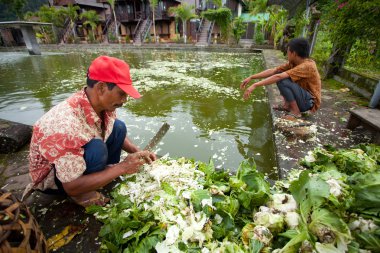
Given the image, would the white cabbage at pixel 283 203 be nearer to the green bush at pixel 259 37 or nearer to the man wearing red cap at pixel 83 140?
the man wearing red cap at pixel 83 140

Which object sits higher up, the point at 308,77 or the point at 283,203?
the point at 308,77

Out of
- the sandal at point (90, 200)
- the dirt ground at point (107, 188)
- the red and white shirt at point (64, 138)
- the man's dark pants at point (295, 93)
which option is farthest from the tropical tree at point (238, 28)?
the sandal at point (90, 200)

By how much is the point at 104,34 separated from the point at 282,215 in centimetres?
3977

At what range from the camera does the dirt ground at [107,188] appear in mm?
1965

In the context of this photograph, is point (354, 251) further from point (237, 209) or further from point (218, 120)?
point (218, 120)

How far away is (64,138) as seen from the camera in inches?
70.6

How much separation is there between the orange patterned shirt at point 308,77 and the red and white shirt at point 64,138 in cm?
349

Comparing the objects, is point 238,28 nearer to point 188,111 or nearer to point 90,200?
point 188,111

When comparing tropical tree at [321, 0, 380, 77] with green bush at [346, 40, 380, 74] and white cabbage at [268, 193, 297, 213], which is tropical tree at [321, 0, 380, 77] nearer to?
green bush at [346, 40, 380, 74]

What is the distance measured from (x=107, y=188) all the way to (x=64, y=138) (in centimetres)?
93

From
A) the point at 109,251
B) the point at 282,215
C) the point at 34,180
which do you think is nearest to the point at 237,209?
the point at 282,215

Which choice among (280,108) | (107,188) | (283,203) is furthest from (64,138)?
(280,108)

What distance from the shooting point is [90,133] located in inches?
78.7

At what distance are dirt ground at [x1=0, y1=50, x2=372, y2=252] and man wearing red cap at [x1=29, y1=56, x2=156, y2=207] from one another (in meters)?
0.17
